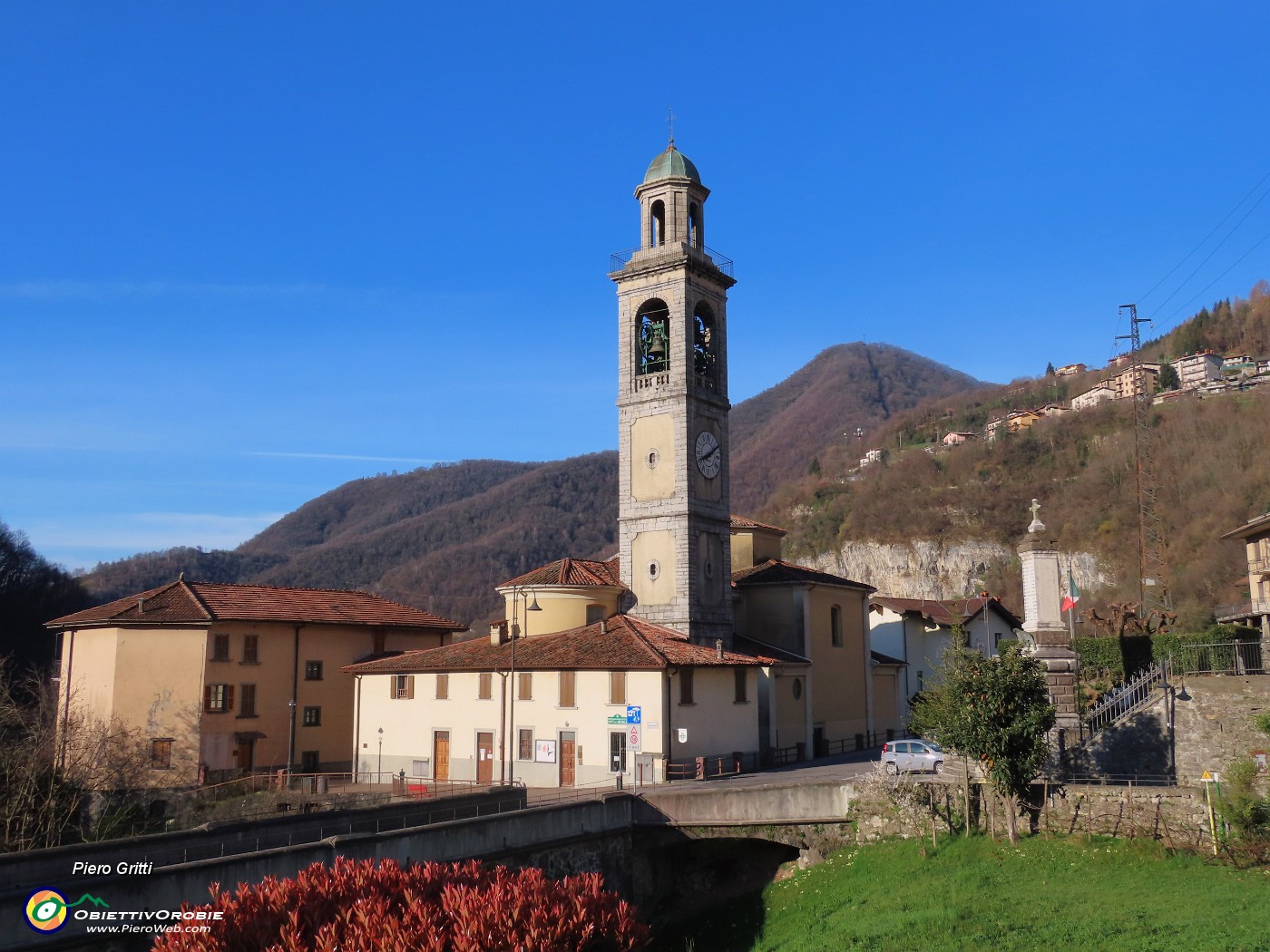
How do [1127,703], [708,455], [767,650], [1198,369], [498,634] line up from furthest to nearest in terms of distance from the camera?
[1198,369] → [767,650] → [708,455] → [498,634] → [1127,703]

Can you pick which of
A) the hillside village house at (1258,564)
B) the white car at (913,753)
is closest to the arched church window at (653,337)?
the white car at (913,753)

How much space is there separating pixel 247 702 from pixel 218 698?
1199mm

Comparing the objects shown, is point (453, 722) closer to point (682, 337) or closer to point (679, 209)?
point (682, 337)

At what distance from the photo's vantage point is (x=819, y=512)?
11906 centimetres

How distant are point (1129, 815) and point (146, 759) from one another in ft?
115

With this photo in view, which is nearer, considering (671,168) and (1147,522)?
(671,168)

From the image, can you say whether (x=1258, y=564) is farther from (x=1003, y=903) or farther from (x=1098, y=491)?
(x=1098, y=491)

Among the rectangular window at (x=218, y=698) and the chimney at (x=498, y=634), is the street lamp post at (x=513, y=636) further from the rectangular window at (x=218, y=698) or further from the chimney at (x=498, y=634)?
the rectangular window at (x=218, y=698)

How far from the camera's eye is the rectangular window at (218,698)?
1608 inches

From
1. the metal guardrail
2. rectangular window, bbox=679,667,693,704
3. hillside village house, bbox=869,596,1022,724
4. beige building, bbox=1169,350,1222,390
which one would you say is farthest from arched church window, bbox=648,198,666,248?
beige building, bbox=1169,350,1222,390

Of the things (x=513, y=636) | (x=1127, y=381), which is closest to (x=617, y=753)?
(x=513, y=636)

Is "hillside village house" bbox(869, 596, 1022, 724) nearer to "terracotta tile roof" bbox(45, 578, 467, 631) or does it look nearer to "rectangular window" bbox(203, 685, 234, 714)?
"terracotta tile roof" bbox(45, 578, 467, 631)

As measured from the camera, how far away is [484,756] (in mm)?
35969

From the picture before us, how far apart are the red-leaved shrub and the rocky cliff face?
89.6m
